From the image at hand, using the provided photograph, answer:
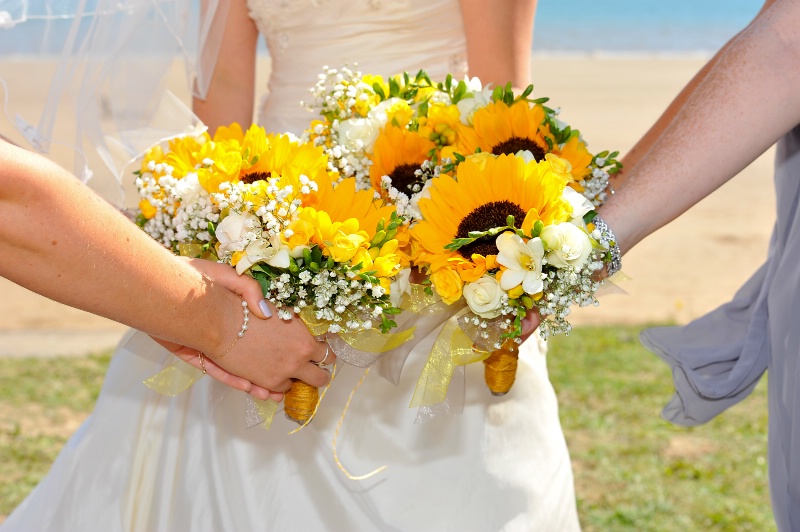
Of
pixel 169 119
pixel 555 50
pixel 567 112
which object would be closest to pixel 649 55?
pixel 555 50

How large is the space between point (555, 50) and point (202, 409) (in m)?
22.8

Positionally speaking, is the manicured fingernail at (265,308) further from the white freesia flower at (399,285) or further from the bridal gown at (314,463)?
the bridal gown at (314,463)

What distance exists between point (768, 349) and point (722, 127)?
921 millimetres

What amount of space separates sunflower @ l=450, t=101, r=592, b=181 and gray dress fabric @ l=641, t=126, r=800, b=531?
0.65 metres

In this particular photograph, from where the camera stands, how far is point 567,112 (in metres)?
14.7

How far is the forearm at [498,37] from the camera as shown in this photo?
2.39 m

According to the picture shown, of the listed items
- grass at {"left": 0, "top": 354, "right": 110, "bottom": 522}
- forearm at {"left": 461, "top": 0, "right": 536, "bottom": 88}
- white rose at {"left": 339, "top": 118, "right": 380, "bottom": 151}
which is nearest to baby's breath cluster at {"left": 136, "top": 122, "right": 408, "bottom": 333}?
white rose at {"left": 339, "top": 118, "right": 380, "bottom": 151}

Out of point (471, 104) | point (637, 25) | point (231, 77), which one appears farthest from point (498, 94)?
point (637, 25)

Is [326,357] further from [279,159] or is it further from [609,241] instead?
[609,241]

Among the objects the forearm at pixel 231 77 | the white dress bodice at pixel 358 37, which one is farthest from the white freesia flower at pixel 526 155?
the forearm at pixel 231 77

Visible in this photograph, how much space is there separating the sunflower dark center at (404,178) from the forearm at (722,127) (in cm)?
45

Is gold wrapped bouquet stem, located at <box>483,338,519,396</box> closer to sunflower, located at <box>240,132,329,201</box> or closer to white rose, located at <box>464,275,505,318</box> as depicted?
white rose, located at <box>464,275,505,318</box>

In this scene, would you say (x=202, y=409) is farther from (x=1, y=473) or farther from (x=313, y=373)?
(x=1, y=473)

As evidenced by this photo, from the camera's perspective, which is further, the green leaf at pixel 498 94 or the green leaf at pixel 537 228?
the green leaf at pixel 498 94
